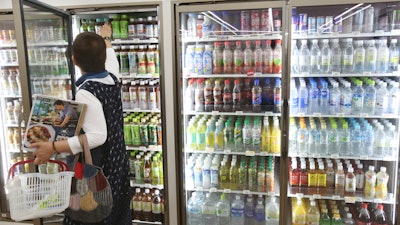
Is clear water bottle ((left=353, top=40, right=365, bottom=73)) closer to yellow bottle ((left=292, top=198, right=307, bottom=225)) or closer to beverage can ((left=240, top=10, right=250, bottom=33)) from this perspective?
beverage can ((left=240, top=10, right=250, bottom=33))

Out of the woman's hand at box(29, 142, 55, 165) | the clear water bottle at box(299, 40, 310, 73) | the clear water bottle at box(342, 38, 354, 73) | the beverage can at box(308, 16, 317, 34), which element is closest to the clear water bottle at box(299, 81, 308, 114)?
the clear water bottle at box(299, 40, 310, 73)

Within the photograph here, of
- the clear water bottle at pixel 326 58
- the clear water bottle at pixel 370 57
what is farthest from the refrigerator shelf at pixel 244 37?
the clear water bottle at pixel 370 57

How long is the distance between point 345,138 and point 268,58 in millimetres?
966

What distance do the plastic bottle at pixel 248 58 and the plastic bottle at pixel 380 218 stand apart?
167 centimetres

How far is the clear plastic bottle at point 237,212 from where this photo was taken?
317 centimetres

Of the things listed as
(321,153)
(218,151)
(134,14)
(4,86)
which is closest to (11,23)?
(4,86)

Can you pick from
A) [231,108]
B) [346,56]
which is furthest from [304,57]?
[231,108]

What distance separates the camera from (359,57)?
2828 mm

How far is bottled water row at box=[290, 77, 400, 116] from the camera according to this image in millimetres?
2807

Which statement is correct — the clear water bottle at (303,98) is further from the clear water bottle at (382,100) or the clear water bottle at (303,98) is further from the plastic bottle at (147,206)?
the plastic bottle at (147,206)

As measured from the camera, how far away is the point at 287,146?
2.75 metres

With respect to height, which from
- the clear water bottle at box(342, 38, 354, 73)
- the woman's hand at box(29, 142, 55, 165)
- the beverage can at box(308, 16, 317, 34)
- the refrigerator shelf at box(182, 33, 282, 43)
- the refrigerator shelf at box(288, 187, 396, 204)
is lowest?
the refrigerator shelf at box(288, 187, 396, 204)

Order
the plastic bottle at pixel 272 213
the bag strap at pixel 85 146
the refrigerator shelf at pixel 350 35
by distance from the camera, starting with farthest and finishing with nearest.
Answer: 1. the plastic bottle at pixel 272 213
2. the refrigerator shelf at pixel 350 35
3. the bag strap at pixel 85 146

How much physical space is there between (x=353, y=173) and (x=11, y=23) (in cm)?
367
